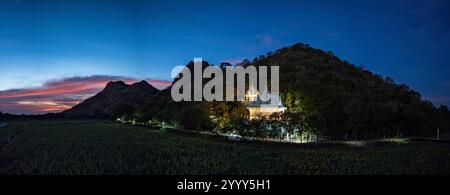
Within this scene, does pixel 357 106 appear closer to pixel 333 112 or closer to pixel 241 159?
pixel 333 112

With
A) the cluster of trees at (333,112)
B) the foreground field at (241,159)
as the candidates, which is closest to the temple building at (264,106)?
the cluster of trees at (333,112)

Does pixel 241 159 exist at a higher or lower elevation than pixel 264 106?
lower

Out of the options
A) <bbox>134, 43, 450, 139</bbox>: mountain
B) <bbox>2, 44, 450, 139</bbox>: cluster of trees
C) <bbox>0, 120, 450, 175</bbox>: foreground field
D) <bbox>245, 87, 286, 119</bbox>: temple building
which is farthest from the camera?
<bbox>245, 87, 286, 119</bbox>: temple building

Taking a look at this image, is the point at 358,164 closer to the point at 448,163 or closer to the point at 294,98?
the point at 448,163

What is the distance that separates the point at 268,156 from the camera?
28.8 meters

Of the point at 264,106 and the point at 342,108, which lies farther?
the point at 342,108

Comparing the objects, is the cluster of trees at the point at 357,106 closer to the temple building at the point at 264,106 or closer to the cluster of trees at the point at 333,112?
the cluster of trees at the point at 333,112

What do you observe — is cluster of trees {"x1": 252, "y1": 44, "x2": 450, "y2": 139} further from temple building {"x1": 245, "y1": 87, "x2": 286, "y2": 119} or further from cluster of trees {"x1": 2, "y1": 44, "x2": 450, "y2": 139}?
temple building {"x1": 245, "y1": 87, "x2": 286, "y2": 119}

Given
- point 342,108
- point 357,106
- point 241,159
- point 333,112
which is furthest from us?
point 342,108

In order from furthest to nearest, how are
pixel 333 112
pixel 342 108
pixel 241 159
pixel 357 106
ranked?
pixel 342 108
pixel 333 112
pixel 357 106
pixel 241 159

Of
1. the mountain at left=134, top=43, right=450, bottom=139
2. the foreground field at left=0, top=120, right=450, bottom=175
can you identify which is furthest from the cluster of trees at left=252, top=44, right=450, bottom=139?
the foreground field at left=0, top=120, right=450, bottom=175

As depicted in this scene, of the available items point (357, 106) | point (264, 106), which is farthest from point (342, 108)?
point (264, 106)
